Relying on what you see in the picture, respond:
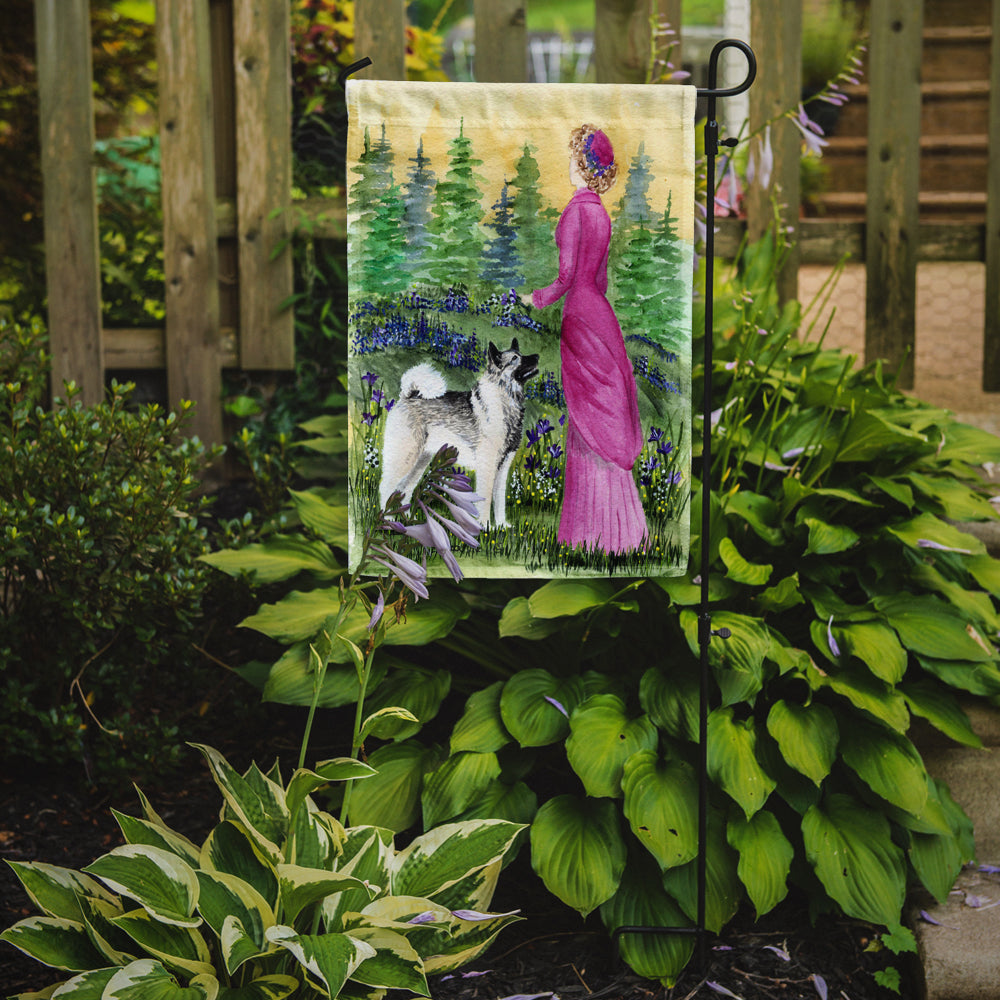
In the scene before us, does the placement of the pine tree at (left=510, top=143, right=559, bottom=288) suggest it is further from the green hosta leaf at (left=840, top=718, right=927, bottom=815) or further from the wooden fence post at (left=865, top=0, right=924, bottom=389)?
the wooden fence post at (left=865, top=0, right=924, bottom=389)

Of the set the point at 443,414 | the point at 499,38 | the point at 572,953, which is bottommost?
the point at 572,953

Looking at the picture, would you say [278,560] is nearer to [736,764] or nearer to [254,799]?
[254,799]

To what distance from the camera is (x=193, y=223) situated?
3.41 metres

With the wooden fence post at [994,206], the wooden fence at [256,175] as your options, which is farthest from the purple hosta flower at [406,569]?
the wooden fence post at [994,206]

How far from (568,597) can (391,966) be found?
2.64ft

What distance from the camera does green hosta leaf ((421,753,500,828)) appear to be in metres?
2.04

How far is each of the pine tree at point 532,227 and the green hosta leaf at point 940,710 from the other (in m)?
1.16

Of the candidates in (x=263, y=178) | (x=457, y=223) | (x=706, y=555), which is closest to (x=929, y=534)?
(x=706, y=555)

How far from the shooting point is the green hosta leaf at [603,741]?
6.56 ft

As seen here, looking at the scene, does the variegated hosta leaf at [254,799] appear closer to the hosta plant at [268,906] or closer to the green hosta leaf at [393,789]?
the hosta plant at [268,906]

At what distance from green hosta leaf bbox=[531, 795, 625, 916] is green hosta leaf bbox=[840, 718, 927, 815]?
1.66 ft

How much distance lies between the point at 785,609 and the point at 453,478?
3.42 ft

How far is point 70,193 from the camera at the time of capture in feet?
11.1

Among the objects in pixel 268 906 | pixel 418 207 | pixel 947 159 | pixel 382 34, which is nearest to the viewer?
pixel 268 906
